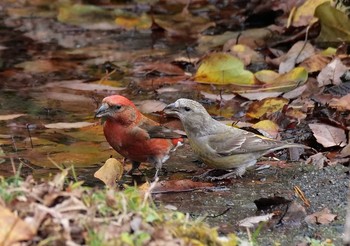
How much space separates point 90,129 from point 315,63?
7.98 feet

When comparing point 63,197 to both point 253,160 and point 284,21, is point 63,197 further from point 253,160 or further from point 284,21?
point 284,21

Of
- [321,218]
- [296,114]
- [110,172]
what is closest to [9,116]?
[110,172]

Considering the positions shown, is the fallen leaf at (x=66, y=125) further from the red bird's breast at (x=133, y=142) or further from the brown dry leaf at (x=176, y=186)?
the brown dry leaf at (x=176, y=186)

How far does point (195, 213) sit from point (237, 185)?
0.80m

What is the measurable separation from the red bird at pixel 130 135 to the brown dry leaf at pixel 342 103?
1.54 meters

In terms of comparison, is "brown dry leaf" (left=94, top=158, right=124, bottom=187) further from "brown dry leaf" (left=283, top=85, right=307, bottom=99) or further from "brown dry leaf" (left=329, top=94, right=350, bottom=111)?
"brown dry leaf" (left=283, top=85, right=307, bottom=99)

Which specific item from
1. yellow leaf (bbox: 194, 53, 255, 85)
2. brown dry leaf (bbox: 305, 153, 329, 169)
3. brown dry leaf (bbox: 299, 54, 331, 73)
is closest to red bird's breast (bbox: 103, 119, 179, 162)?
brown dry leaf (bbox: 305, 153, 329, 169)

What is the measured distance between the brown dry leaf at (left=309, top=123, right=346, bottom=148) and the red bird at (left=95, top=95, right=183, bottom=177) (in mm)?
1137

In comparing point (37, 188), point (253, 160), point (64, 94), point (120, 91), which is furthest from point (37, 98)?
point (37, 188)

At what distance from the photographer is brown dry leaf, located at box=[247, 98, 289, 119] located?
25.2 ft

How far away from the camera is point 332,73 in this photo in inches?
321

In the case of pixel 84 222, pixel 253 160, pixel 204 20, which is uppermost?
pixel 84 222

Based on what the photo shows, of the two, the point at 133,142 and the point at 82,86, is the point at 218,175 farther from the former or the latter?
the point at 82,86

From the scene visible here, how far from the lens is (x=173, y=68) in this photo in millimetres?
9250
